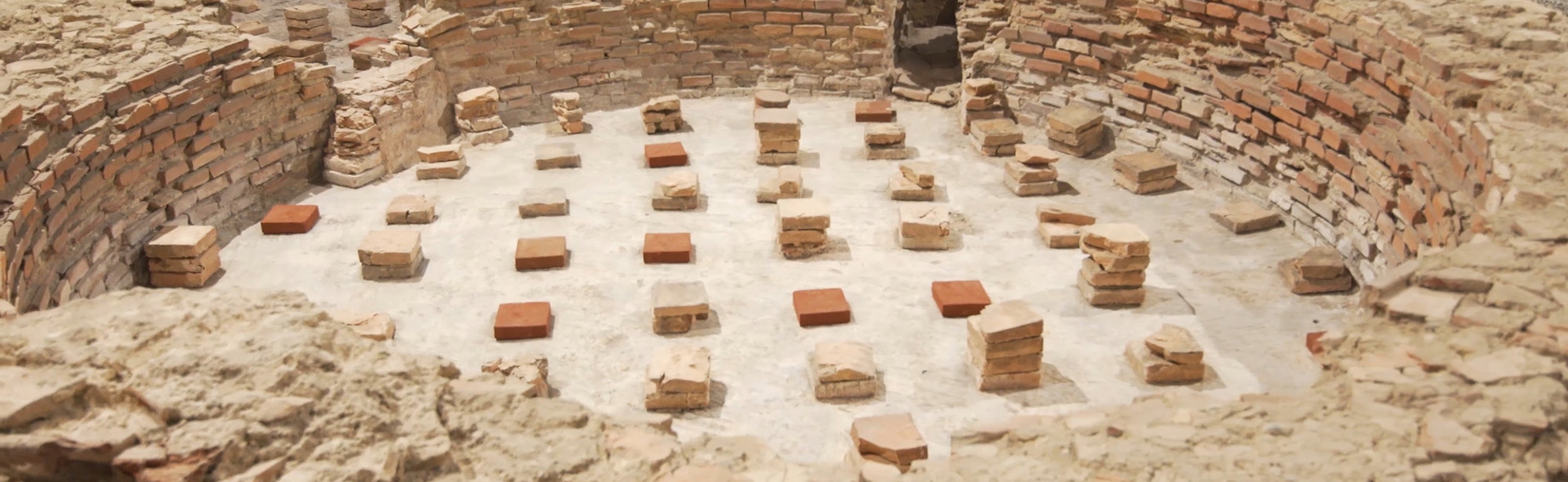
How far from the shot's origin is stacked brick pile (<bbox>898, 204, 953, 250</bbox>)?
7387mm

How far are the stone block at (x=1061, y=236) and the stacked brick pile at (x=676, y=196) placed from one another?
212cm

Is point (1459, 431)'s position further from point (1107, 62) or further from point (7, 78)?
point (7, 78)

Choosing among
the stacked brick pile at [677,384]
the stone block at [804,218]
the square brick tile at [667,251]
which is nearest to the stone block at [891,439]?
the stacked brick pile at [677,384]

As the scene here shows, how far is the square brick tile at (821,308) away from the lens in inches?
261

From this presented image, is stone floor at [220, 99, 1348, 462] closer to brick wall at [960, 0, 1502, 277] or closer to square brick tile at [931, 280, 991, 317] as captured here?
square brick tile at [931, 280, 991, 317]

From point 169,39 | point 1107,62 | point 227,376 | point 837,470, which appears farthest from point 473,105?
point 227,376

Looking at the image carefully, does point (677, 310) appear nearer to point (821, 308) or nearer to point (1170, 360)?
point (821, 308)

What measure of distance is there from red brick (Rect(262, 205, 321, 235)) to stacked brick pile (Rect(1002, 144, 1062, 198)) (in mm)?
4285

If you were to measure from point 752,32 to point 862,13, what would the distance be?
33.4 inches

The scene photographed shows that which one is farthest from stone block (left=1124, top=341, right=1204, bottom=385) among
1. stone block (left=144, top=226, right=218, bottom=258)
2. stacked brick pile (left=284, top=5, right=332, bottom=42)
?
stacked brick pile (left=284, top=5, right=332, bottom=42)

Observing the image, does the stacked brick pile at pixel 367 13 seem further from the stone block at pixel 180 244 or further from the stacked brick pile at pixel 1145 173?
the stacked brick pile at pixel 1145 173

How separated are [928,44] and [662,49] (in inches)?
91.3

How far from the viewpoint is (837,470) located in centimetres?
523

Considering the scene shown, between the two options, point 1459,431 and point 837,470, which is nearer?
point 1459,431
